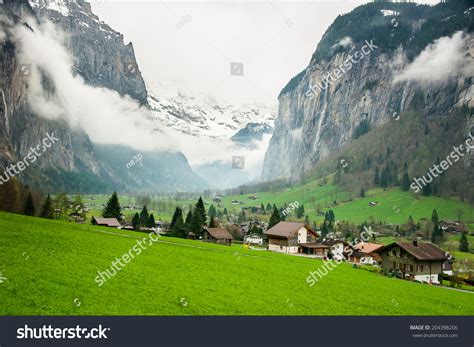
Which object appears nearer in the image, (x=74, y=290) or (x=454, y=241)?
(x=74, y=290)

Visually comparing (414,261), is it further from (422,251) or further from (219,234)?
(219,234)

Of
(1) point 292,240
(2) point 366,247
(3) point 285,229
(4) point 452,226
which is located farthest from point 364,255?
(4) point 452,226

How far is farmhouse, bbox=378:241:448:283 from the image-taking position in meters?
70.1

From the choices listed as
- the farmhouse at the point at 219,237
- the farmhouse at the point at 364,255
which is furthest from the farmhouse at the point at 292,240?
the farmhouse at the point at 364,255

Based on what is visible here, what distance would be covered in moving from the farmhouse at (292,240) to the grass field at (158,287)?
48.6 m

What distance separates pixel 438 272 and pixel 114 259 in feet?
209

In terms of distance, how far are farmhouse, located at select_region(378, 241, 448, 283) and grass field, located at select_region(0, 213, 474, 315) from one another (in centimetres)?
2774

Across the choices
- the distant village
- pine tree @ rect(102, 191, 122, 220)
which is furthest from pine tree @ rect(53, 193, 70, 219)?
the distant village

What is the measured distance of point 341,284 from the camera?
137 feet

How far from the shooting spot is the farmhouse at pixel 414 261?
7012 cm
